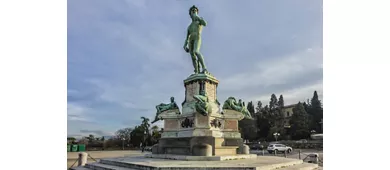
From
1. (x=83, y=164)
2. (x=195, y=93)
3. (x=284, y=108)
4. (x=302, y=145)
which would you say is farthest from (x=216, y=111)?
(x=284, y=108)

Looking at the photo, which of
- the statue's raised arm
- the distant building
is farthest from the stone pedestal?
the distant building

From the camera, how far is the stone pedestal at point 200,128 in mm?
7746

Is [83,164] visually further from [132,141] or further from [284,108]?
[284,108]

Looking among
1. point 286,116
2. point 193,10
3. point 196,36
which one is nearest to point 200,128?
point 196,36

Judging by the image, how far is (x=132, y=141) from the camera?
109ft

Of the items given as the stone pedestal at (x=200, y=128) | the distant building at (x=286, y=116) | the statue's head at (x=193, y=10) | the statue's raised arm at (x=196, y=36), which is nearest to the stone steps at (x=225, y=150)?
the stone pedestal at (x=200, y=128)

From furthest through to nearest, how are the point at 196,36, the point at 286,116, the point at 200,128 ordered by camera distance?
the point at 286,116
the point at 196,36
the point at 200,128

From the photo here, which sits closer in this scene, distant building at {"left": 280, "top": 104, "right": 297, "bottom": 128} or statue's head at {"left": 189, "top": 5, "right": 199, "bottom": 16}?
statue's head at {"left": 189, "top": 5, "right": 199, "bottom": 16}

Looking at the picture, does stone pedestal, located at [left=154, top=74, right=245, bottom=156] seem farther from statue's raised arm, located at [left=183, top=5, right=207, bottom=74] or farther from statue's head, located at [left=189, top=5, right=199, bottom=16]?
statue's head, located at [left=189, top=5, right=199, bottom=16]

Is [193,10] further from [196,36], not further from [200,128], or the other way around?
[200,128]

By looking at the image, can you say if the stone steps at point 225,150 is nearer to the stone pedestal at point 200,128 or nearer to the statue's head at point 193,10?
the stone pedestal at point 200,128

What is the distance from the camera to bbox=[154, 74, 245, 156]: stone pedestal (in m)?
7.75

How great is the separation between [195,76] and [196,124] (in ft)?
5.70

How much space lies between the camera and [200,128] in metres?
8.10
